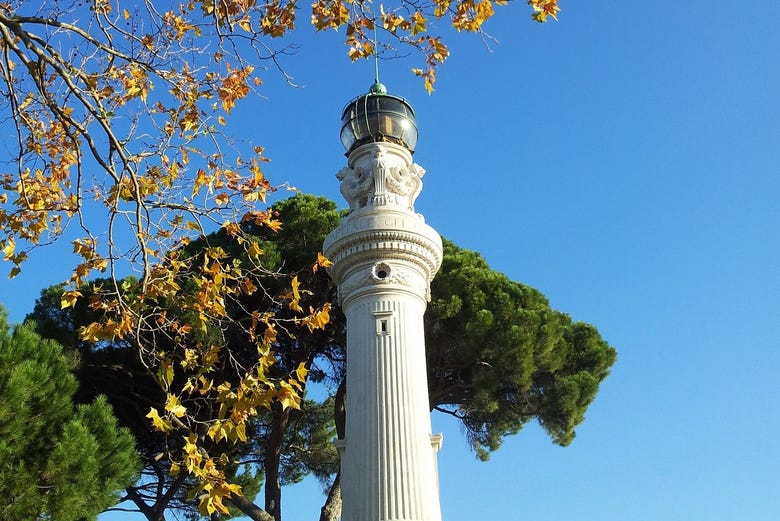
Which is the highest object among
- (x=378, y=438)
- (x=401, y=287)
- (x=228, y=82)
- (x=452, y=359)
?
(x=452, y=359)

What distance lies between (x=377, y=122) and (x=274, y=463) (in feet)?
25.3

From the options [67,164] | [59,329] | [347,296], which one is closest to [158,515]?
[59,329]

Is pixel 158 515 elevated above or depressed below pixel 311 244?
below

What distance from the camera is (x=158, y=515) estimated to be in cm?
1714

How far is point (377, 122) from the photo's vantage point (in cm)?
1345

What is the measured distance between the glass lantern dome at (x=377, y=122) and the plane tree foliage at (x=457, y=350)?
139 inches

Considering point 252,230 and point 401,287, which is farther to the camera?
point 252,230

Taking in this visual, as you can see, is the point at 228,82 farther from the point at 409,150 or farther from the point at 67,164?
the point at 409,150

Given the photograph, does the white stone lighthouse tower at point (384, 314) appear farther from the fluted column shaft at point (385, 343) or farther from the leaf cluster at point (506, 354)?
the leaf cluster at point (506, 354)

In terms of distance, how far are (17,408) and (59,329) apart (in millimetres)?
5411

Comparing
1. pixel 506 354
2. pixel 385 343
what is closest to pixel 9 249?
pixel 385 343

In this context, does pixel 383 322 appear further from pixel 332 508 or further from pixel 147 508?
pixel 147 508

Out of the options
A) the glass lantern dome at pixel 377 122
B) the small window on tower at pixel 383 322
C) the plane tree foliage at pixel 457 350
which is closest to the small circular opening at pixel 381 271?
the small window on tower at pixel 383 322

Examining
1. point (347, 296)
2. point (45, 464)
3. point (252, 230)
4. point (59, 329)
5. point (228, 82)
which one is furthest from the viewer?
point (252, 230)
